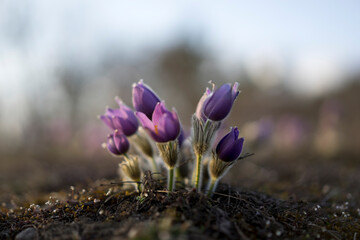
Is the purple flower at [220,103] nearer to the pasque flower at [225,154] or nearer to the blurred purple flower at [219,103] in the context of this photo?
the blurred purple flower at [219,103]

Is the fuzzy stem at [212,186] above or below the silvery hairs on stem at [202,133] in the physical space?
below

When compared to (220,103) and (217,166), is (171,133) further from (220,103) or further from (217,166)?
(217,166)

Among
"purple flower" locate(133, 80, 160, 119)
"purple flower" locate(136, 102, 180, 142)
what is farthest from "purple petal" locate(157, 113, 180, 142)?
"purple flower" locate(133, 80, 160, 119)


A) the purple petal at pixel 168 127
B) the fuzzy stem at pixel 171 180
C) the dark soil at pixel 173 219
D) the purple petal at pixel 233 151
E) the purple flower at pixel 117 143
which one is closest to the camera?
the dark soil at pixel 173 219

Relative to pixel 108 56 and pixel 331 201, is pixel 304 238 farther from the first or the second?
pixel 108 56

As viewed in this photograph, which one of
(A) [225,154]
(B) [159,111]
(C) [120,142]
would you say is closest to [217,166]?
(A) [225,154]

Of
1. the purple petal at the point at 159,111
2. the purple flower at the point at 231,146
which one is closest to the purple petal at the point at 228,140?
the purple flower at the point at 231,146
